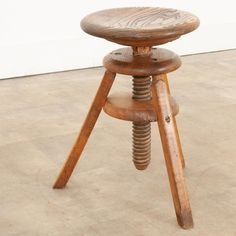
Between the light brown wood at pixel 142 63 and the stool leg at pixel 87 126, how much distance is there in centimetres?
5

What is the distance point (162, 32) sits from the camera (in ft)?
3.89

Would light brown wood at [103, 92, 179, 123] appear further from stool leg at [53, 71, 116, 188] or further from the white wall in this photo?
the white wall

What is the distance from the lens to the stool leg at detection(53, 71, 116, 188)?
137 cm

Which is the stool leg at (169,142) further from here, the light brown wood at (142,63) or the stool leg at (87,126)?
the stool leg at (87,126)

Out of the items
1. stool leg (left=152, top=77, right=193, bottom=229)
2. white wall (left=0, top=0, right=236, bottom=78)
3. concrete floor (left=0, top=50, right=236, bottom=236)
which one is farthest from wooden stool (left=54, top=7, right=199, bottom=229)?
white wall (left=0, top=0, right=236, bottom=78)

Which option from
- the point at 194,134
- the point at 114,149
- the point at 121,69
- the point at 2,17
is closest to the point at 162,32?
the point at 121,69

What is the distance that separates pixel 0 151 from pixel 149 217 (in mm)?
670

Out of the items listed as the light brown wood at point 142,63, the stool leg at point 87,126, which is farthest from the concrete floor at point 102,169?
the light brown wood at point 142,63

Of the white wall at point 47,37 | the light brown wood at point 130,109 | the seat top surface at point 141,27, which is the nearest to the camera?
the seat top surface at point 141,27

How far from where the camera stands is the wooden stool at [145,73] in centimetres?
121

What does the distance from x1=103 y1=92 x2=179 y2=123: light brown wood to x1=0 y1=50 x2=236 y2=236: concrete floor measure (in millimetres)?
278

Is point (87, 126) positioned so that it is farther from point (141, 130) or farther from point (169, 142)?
point (169, 142)

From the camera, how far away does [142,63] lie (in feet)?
4.18

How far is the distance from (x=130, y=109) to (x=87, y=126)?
17 centimetres
